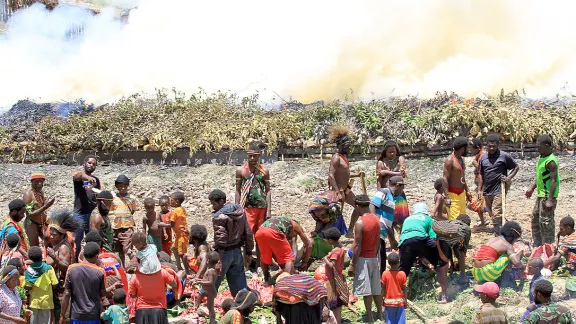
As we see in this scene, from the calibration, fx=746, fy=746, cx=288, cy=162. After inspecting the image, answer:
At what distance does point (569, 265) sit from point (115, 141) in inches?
427

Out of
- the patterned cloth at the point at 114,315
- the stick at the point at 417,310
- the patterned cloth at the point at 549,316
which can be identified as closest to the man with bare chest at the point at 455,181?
the stick at the point at 417,310

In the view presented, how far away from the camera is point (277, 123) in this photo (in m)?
16.4

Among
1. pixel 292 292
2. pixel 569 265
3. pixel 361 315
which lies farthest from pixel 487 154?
pixel 292 292

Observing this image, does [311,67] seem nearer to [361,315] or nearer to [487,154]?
[487,154]

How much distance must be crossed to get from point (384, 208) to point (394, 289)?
1.72 m

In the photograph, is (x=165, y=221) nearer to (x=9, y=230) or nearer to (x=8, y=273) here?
(x=9, y=230)

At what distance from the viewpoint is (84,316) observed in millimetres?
7285

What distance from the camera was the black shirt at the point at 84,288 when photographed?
722cm

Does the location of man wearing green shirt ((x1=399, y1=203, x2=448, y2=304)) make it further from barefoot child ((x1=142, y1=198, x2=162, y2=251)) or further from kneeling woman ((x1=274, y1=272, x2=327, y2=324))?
barefoot child ((x1=142, y1=198, x2=162, y2=251))

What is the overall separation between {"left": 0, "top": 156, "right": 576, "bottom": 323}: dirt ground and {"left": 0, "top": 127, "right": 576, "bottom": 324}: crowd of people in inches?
Answer: 108

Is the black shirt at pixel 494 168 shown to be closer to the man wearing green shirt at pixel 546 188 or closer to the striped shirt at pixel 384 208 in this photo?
the man wearing green shirt at pixel 546 188

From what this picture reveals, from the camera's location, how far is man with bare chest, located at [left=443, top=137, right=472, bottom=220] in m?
10.6

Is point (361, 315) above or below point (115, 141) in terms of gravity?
below

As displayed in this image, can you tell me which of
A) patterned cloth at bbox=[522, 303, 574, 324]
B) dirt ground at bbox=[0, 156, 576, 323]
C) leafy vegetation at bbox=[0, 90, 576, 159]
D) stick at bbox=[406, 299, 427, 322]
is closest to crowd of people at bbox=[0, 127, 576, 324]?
patterned cloth at bbox=[522, 303, 574, 324]
